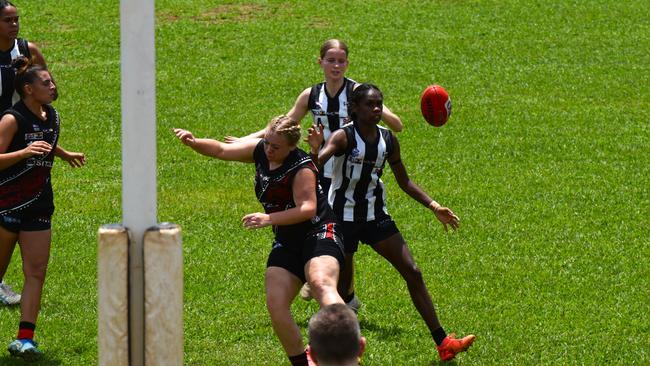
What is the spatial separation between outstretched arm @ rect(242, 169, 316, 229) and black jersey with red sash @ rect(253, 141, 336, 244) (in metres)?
0.06

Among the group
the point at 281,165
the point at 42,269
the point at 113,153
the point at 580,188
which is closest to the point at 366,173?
the point at 281,165

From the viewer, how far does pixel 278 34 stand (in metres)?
21.4

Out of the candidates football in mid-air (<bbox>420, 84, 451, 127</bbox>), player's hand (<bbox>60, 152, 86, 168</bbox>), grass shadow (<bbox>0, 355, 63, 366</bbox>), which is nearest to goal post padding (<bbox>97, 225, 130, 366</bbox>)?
grass shadow (<bbox>0, 355, 63, 366</bbox>)

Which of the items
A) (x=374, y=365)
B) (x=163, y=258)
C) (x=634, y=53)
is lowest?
(x=374, y=365)

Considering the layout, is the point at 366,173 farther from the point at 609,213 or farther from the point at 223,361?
the point at 609,213

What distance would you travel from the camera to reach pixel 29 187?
332 inches

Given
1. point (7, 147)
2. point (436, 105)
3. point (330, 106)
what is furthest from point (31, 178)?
point (436, 105)

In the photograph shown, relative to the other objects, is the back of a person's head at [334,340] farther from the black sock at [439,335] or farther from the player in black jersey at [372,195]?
the black sock at [439,335]

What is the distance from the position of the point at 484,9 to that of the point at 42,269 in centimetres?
1612

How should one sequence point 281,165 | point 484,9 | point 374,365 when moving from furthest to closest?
point 484,9 → point 374,365 → point 281,165

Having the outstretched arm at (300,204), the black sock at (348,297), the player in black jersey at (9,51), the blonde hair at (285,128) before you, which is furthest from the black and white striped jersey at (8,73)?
the black sock at (348,297)

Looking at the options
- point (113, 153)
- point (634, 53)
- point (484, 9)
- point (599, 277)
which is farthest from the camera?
point (484, 9)

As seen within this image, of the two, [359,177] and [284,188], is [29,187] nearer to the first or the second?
[284,188]

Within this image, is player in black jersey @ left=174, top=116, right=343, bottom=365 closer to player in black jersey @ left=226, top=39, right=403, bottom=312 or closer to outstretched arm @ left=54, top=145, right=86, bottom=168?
outstretched arm @ left=54, top=145, right=86, bottom=168
